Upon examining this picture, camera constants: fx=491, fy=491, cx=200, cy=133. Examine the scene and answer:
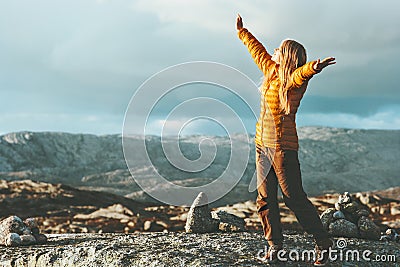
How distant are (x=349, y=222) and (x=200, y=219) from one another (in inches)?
135

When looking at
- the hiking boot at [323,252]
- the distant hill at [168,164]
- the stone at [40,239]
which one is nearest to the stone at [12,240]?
the stone at [40,239]

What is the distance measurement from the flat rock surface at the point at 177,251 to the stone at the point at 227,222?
488mm

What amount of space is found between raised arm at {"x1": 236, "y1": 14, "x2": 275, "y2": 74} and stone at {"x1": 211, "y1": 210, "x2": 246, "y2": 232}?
4.45 m

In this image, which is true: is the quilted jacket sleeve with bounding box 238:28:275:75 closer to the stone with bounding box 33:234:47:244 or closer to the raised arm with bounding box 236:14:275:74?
the raised arm with bounding box 236:14:275:74

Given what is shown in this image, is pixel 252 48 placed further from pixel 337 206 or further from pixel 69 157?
pixel 69 157

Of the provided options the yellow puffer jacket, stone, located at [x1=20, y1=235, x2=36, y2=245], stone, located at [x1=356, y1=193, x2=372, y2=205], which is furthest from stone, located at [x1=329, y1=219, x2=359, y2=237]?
stone, located at [x1=356, y1=193, x2=372, y2=205]

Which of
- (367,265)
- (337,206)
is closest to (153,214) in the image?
(337,206)

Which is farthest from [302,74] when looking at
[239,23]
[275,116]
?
[239,23]

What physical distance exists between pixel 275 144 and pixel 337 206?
441 cm

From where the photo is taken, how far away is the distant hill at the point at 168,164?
74.8 metres

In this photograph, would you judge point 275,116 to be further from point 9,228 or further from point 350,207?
point 9,228

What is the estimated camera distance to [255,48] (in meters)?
8.86

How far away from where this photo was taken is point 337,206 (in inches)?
459

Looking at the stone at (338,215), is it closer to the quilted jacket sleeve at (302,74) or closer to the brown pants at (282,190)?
the brown pants at (282,190)
